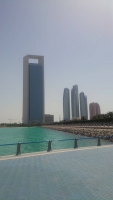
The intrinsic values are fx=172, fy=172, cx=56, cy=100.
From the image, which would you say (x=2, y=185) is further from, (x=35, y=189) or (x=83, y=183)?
(x=83, y=183)

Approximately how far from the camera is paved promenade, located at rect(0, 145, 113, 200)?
16.7 feet

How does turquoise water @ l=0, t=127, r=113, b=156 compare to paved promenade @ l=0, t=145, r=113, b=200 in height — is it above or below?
below

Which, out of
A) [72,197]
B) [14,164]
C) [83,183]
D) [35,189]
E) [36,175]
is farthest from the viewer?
[14,164]

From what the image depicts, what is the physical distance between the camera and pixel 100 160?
921 centimetres

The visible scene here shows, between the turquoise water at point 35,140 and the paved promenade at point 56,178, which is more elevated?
the paved promenade at point 56,178

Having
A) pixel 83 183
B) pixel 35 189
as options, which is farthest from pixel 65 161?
pixel 35 189

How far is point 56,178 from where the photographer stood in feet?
21.2

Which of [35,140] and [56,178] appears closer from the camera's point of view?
[56,178]

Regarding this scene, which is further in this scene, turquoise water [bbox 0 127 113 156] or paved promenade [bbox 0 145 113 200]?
turquoise water [bbox 0 127 113 156]

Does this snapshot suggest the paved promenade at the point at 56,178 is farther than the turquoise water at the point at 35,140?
No

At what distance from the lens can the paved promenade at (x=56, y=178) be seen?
5102 millimetres

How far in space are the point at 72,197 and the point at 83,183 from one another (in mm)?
1188

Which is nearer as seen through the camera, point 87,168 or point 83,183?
point 83,183

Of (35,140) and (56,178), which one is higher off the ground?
(56,178)
